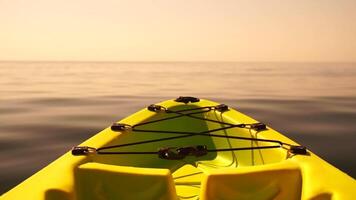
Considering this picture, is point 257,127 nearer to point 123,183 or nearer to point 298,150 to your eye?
point 298,150

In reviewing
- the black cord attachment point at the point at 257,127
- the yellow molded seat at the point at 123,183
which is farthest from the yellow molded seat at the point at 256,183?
the black cord attachment point at the point at 257,127

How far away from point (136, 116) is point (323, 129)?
843cm

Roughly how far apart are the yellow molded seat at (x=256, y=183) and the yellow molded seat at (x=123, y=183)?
0.49 metres

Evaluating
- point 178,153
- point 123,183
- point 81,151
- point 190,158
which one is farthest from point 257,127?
point 123,183

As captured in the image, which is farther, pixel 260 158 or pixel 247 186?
pixel 260 158

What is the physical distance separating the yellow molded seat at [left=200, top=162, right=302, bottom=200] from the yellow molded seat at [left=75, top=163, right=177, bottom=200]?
488 millimetres

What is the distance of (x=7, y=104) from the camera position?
2050 centimetres

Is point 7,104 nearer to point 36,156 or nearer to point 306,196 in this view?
point 36,156

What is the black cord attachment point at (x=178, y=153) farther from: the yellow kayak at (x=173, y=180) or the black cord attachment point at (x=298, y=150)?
the black cord attachment point at (x=298, y=150)

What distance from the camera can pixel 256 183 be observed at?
4.06 metres

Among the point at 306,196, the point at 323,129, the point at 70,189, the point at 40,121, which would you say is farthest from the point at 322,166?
the point at 40,121

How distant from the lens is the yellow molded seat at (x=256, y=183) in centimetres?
387

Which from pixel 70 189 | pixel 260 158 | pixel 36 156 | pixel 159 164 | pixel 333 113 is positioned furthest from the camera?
pixel 333 113

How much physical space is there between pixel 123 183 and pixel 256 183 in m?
1.63
